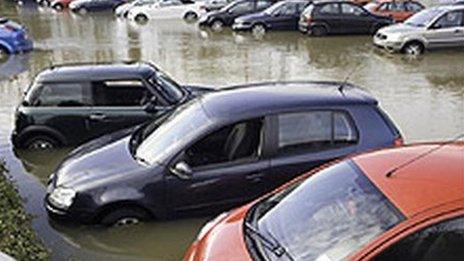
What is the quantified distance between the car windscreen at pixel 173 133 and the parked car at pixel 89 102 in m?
2.61

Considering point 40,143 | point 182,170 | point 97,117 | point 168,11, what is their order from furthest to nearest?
point 168,11 < point 40,143 < point 97,117 < point 182,170

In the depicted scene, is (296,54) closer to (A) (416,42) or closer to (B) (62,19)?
(A) (416,42)

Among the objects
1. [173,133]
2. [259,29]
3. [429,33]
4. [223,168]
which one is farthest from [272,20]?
[223,168]

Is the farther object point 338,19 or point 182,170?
point 338,19

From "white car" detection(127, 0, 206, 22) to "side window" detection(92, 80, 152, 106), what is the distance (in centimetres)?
2033

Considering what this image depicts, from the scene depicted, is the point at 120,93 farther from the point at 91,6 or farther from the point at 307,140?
the point at 91,6

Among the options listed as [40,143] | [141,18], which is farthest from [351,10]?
[40,143]

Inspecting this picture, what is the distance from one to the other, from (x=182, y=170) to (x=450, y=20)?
15355 millimetres

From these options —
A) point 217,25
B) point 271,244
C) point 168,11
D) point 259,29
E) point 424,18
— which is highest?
point 271,244

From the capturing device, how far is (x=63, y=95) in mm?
10188

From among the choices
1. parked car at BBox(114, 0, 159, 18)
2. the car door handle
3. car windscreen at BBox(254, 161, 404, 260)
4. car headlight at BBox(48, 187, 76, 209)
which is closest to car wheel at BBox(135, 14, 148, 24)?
parked car at BBox(114, 0, 159, 18)

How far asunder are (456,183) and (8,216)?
143 inches

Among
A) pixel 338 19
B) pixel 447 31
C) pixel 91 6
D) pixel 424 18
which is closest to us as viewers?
pixel 447 31

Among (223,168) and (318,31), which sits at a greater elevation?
(223,168)
